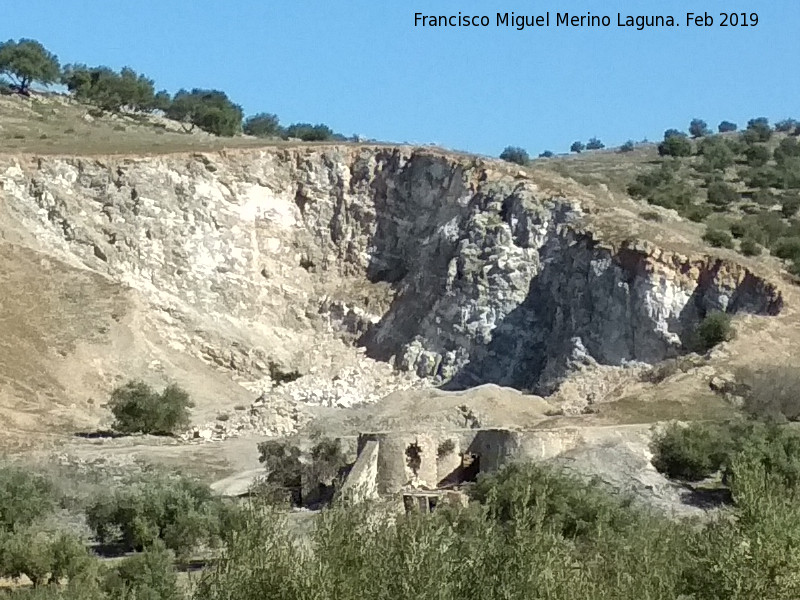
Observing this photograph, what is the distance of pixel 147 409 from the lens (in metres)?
42.9

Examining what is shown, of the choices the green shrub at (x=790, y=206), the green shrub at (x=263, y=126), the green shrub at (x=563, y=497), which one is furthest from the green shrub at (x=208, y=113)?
the green shrub at (x=563, y=497)

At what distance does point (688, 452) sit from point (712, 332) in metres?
12.2

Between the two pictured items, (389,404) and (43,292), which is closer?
(389,404)

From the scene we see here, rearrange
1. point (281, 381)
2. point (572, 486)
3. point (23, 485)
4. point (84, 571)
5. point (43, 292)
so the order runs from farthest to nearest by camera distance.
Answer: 1. point (281, 381)
2. point (43, 292)
3. point (23, 485)
4. point (572, 486)
5. point (84, 571)

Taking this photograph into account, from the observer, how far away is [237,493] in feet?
113

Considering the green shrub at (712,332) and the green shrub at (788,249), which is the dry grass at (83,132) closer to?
the green shrub at (788,249)

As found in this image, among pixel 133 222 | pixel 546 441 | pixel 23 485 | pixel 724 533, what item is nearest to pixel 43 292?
pixel 133 222

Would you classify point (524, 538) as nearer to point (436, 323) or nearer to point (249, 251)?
point (436, 323)

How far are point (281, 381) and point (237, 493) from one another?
18166 mm

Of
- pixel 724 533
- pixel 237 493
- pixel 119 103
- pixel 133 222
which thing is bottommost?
pixel 237 493

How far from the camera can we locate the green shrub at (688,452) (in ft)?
108

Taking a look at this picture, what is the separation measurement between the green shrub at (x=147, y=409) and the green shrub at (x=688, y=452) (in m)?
15.2

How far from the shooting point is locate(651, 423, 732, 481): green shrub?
33.0 metres

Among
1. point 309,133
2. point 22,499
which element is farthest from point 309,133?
point 22,499
